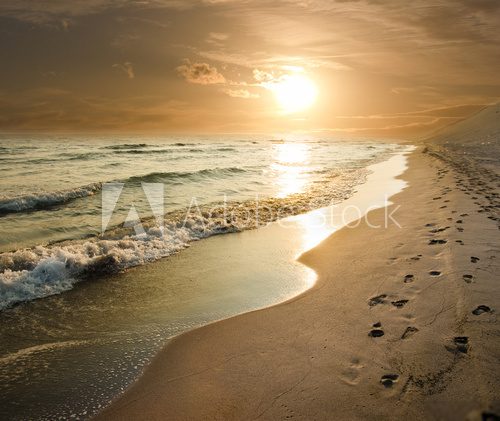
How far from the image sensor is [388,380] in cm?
360

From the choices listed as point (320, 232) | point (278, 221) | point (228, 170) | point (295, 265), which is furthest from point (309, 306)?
point (228, 170)

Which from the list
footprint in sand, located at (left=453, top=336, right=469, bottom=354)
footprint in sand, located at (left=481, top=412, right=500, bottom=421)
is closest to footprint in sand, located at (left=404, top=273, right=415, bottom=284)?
footprint in sand, located at (left=453, top=336, right=469, bottom=354)

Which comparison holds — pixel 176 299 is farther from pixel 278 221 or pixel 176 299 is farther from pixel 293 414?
pixel 278 221

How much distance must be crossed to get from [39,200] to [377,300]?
1445 centimetres

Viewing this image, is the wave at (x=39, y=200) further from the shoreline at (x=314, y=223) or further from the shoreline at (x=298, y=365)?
the shoreline at (x=298, y=365)

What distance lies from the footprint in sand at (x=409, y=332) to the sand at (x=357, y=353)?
12mm

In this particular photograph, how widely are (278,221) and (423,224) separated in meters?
4.47

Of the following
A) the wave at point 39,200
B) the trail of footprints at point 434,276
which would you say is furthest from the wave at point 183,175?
the trail of footprints at point 434,276

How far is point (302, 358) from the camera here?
417 cm

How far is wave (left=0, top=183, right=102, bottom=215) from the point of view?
14000 millimetres

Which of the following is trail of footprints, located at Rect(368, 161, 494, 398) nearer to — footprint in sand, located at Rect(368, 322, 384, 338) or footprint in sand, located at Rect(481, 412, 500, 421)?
footprint in sand, located at Rect(368, 322, 384, 338)

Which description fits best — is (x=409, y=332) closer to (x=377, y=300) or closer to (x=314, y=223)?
(x=377, y=300)

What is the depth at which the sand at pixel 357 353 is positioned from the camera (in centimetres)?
338

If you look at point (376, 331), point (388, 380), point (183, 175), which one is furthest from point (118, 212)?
point (388, 380)
